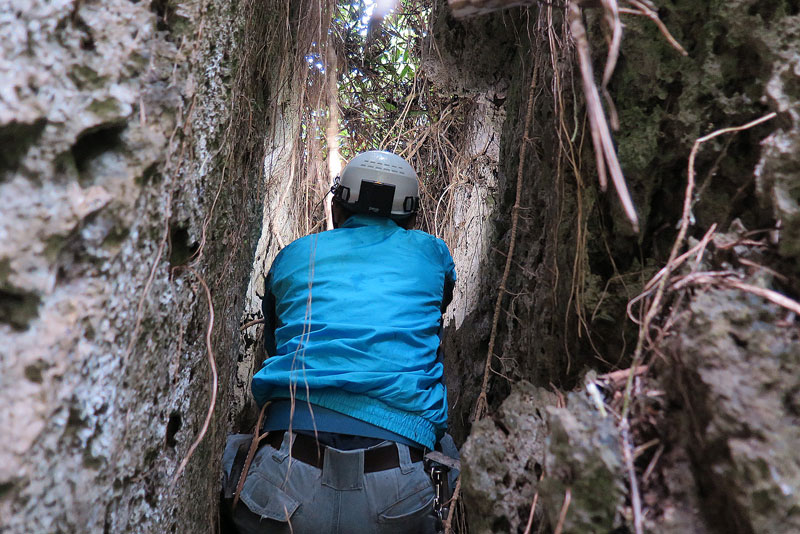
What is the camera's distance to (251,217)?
2.47 metres

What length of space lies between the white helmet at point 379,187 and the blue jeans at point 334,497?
Result: 1058 mm

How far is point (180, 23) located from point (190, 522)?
Result: 1.42 meters

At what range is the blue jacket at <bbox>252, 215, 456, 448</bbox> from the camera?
2.04m

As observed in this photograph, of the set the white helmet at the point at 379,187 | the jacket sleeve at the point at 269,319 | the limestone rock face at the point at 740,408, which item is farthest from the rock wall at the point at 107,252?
the limestone rock face at the point at 740,408

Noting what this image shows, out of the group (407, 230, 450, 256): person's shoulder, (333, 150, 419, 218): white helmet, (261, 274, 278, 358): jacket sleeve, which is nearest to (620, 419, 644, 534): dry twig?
(407, 230, 450, 256): person's shoulder

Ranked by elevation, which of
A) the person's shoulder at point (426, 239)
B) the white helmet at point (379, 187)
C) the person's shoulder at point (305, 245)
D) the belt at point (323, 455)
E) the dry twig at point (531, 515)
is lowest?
the belt at point (323, 455)

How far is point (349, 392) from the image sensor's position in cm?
204

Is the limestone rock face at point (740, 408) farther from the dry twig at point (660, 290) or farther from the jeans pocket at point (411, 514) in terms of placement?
the jeans pocket at point (411, 514)

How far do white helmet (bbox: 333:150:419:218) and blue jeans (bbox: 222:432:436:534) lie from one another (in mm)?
1058

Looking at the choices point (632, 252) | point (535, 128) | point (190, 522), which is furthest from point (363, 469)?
point (535, 128)

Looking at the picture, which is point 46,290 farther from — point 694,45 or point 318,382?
point 694,45

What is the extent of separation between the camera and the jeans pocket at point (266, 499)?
1912 mm

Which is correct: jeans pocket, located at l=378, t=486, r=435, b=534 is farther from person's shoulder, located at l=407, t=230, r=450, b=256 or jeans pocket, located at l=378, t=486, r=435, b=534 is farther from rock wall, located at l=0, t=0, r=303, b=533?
person's shoulder, located at l=407, t=230, r=450, b=256

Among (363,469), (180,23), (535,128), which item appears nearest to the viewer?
(180,23)
